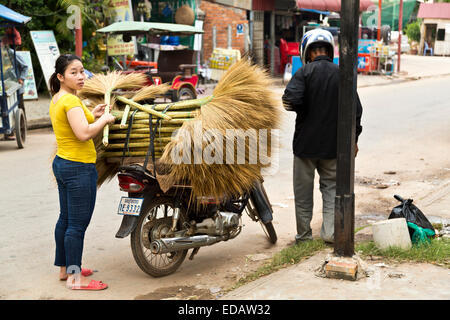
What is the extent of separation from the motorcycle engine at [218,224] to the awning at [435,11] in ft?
134

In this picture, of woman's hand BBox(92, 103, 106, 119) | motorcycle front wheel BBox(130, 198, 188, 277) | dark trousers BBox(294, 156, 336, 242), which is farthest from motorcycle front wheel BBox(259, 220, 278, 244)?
woman's hand BBox(92, 103, 106, 119)

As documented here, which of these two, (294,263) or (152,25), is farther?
(152,25)

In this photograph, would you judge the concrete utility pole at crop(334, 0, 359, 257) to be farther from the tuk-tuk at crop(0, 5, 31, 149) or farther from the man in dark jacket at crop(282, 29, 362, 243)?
the tuk-tuk at crop(0, 5, 31, 149)

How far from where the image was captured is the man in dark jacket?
5.05m

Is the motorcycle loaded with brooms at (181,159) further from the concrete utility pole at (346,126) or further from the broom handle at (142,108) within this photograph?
the concrete utility pole at (346,126)

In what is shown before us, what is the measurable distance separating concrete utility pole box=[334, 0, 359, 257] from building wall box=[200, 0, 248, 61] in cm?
1907

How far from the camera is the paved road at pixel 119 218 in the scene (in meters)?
4.67

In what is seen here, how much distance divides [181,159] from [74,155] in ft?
2.46

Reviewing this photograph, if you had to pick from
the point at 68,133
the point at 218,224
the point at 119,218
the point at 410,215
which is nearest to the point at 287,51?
the point at 119,218

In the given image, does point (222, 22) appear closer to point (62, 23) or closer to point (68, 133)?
point (62, 23)

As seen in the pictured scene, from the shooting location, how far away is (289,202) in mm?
7180

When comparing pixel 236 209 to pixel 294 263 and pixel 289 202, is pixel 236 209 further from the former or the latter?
pixel 289 202

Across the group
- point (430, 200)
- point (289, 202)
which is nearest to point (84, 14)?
point (289, 202)
